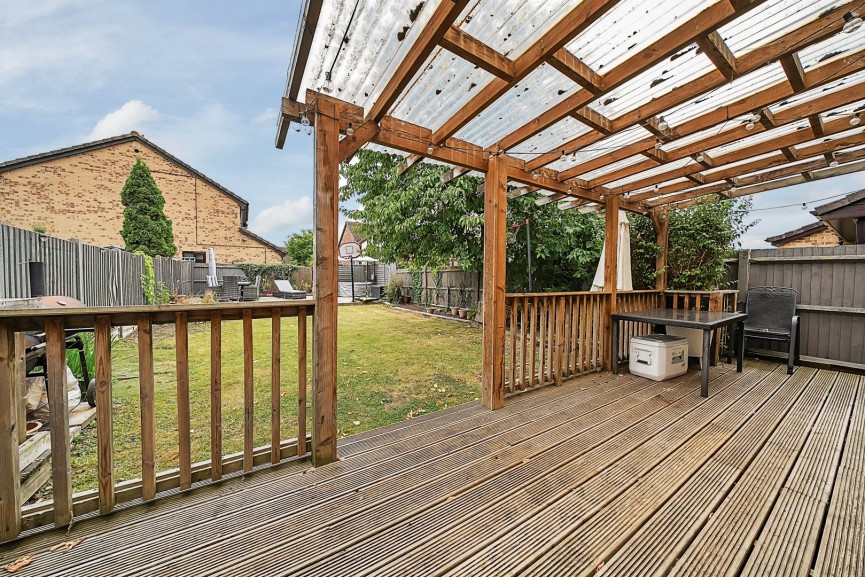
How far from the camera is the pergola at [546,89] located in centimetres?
163

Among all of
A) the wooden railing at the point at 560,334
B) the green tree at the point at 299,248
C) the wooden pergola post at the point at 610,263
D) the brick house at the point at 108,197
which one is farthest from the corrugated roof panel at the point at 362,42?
the green tree at the point at 299,248

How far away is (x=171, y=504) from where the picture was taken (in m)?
1.78

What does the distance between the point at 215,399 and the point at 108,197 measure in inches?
680

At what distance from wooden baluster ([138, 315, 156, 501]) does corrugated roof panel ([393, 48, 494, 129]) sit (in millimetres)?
2009

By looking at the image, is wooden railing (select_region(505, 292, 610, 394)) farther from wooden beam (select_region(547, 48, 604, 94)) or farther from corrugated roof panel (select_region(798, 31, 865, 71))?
corrugated roof panel (select_region(798, 31, 865, 71))

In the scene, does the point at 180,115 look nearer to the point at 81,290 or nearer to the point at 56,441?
the point at 81,290

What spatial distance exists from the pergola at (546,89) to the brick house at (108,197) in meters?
16.5

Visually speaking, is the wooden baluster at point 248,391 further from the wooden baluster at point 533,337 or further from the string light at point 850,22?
the string light at point 850,22

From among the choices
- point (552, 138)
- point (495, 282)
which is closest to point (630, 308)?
point (495, 282)

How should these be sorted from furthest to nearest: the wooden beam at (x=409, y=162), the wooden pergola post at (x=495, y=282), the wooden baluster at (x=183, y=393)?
the wooden pergola post at (x=495, y=282), the wooden beam at (x=409, y=162), the wooden baluster at (x=183, y=393)

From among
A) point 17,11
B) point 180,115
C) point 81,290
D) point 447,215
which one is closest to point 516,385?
point 447,215

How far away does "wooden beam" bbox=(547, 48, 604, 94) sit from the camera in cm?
184

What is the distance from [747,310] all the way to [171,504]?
6349 mm

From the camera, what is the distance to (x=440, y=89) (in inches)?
86.7
